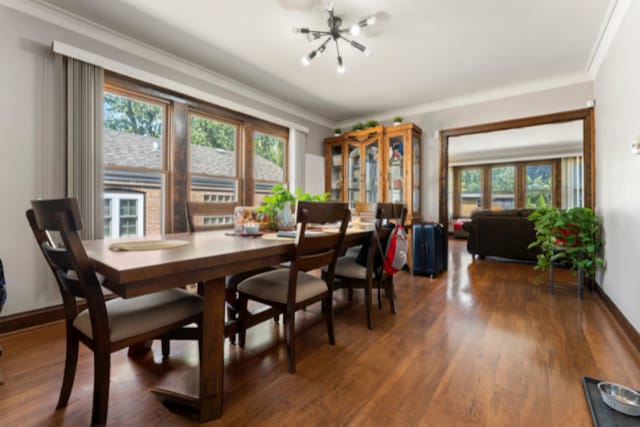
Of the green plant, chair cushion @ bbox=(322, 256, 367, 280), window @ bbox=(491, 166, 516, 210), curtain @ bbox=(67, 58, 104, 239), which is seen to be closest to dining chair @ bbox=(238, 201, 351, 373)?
chair cushion @ bbox=(322, 256, 367, 280)

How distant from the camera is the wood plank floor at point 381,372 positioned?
4.05ft

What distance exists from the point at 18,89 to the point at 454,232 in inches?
329

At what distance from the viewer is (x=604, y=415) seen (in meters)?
1.22

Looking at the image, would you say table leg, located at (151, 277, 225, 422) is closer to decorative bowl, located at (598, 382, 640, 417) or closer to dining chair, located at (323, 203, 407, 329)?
dining chair, located at (323, 203, 407, 329)

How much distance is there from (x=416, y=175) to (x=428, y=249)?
116 cm

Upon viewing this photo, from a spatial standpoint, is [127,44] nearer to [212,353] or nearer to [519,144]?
[212,353]

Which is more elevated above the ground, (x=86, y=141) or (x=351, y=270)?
(x=86, y=141)

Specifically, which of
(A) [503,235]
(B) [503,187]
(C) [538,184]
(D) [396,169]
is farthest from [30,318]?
(C) [538,184]

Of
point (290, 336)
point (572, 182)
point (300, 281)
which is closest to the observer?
point (290, 336)

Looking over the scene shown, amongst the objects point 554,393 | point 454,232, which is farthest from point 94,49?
point 454,232

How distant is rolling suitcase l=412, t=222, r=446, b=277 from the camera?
3.61m

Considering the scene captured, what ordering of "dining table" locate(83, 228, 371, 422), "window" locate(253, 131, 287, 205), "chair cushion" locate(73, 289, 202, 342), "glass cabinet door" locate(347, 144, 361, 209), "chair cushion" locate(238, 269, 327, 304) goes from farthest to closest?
1. "glass cabinet door" locate(347, 144, 361, 209)
2. "window" locate(253, 131, 287, 205)
3. "chair cushion" locate(238, 269, 327, 304)
4. "chair cushion" locate(73, 289, 202, 342)
5. "dining table" locate(83, 228, 371, 422)

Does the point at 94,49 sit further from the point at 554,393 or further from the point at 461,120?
the point at 461,120

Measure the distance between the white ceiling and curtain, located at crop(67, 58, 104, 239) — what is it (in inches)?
205
